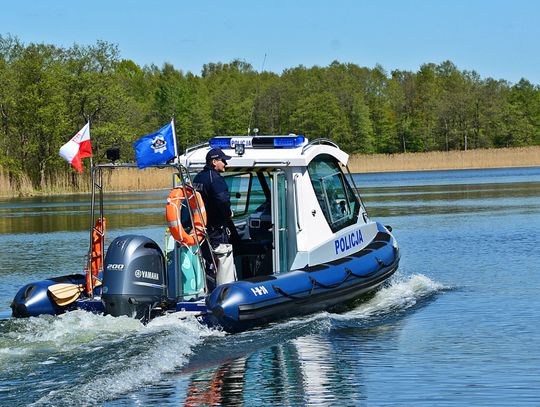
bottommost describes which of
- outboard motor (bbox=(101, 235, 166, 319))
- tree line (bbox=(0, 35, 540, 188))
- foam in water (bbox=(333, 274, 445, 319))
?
foam in water (bbox=(333, 274, 445, 319))

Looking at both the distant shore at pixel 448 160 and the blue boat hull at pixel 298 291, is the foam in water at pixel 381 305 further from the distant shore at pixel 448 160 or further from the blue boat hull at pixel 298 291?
the distant shore at pixel 448 160

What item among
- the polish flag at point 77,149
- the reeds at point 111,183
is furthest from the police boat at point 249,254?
the reeds at point 111,183

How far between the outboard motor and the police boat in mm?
10

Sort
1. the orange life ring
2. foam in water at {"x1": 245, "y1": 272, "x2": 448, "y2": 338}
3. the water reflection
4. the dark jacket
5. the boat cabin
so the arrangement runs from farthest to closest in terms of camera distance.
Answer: the boat cabin → the orange life ring → foam in water at {"x1": 245, "y1": 272, "x2": 448, "y2": 338} → the dark jacket → the water reflection

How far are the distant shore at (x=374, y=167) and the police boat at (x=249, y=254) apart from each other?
3731 centimetres

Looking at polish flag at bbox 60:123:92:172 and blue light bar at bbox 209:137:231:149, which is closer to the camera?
polish flag at bbox 60:123:92:172

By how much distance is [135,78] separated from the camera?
148m

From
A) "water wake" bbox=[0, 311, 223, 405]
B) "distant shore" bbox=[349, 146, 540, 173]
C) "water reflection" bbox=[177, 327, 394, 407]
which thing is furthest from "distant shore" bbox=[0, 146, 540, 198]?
"water reflection" bbox=[177, 327, 394, 407]

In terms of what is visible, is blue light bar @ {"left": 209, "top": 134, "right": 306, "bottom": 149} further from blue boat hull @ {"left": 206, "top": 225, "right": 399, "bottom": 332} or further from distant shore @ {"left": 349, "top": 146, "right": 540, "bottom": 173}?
distant shore @ {"left": 349, "top": 146, "right": 540, "bottom": 173}

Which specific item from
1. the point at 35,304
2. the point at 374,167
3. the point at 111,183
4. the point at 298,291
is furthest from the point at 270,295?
the point at 374,167

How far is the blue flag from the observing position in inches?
438

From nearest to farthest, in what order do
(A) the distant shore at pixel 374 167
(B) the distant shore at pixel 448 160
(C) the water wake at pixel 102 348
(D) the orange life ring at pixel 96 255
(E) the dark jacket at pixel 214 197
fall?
→ 1. (C) the water wake at pixel 102 348
2. (E) the dark jacket at pixel 214 197
3. (D) the orange life ring at pixel 96 255
4. (A) the distant shore at pixel 374 167
5. (B) the distant shore at pixel 448 160

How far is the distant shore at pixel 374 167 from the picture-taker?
5197 cm

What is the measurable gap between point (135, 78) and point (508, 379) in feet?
462
